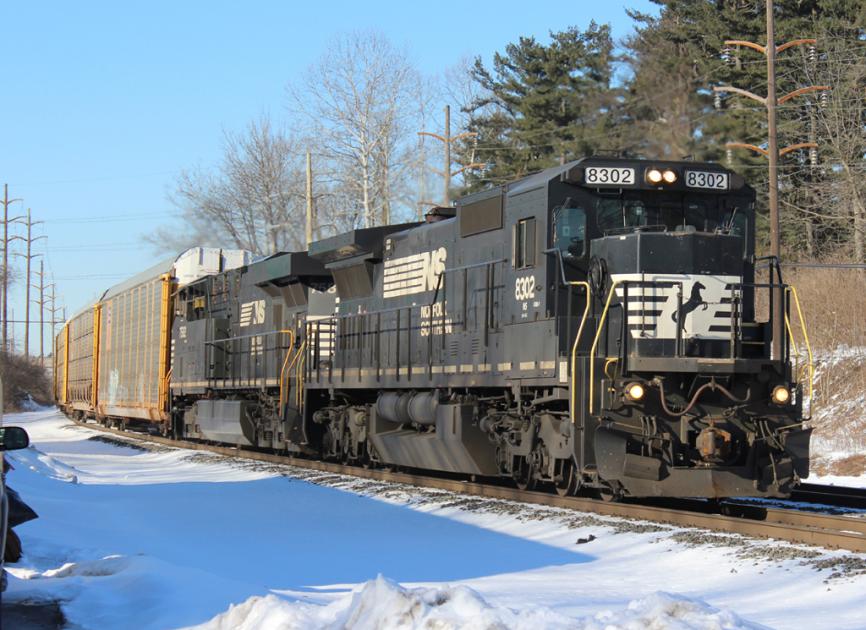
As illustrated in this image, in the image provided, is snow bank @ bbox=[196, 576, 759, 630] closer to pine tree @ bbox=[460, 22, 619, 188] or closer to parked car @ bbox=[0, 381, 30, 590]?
parked car @ bbox=[0, 381, 30, 590]

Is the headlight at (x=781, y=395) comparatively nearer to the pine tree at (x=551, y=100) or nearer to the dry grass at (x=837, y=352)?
the dry grass at (x=837, y=352)

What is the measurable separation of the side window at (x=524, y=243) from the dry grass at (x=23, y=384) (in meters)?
49.3

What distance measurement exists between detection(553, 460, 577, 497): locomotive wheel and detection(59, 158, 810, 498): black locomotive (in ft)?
0.08

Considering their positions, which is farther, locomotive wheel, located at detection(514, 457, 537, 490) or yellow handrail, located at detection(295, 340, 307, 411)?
yellow handrail, located at detection(295, 340, 307, 411)

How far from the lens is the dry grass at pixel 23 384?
196 feet

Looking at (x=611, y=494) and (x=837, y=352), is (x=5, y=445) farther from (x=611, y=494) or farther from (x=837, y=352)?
(x=837, y=352)

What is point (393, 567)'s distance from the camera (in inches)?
339

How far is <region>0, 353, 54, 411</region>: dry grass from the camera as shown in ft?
196

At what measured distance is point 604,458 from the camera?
10.2 metres

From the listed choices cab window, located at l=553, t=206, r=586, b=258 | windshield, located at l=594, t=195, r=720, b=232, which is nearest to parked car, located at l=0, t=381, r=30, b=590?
cab window, located at l=553, t=206, r=586, b=258

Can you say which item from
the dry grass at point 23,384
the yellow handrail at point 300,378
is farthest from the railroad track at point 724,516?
the dry grass at point 23,384

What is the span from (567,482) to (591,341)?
72.5 inches

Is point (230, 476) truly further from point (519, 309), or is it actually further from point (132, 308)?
point (132, 308)

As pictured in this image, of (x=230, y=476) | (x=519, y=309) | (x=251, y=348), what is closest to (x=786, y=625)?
(x=519, y=309)
